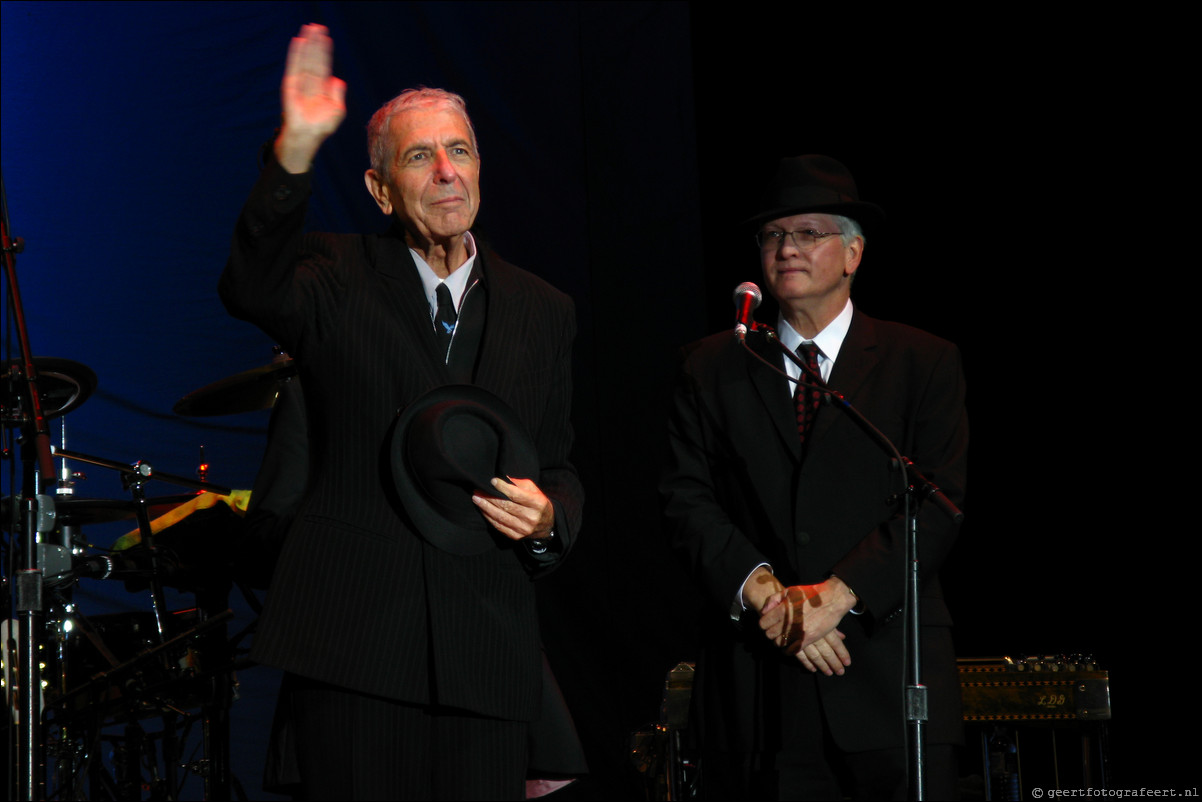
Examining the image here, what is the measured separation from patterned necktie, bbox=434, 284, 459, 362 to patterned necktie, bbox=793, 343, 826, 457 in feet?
3.27

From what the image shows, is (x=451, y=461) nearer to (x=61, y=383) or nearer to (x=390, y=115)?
(x=390, y=115)

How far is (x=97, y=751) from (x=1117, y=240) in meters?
3.90

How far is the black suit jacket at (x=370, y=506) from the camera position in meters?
1.74

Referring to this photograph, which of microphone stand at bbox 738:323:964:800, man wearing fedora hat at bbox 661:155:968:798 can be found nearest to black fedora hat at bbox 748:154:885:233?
man wearing fedora hat at bbox 661:155:968:798

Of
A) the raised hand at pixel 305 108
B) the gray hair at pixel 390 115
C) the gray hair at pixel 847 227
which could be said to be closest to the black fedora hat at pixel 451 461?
the raised hand at pixel 305 108

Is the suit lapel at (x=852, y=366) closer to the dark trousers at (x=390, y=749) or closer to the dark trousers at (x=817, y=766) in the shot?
the dark trousers at (x=817, y=766)

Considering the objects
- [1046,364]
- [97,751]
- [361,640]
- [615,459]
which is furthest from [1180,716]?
[97,751]

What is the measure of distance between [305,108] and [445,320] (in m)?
0.44

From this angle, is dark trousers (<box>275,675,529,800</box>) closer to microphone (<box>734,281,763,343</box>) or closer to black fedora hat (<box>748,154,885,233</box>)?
microphone (<box>734,281,763,343</box>)

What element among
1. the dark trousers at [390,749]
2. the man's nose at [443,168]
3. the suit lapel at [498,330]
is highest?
the man's nose at [443,168]

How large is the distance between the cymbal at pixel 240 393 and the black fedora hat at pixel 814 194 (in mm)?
1598

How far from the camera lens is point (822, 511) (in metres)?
2.65

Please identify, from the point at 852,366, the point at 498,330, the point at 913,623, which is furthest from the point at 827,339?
the point at 498,330

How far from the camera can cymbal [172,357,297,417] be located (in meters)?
3.75
